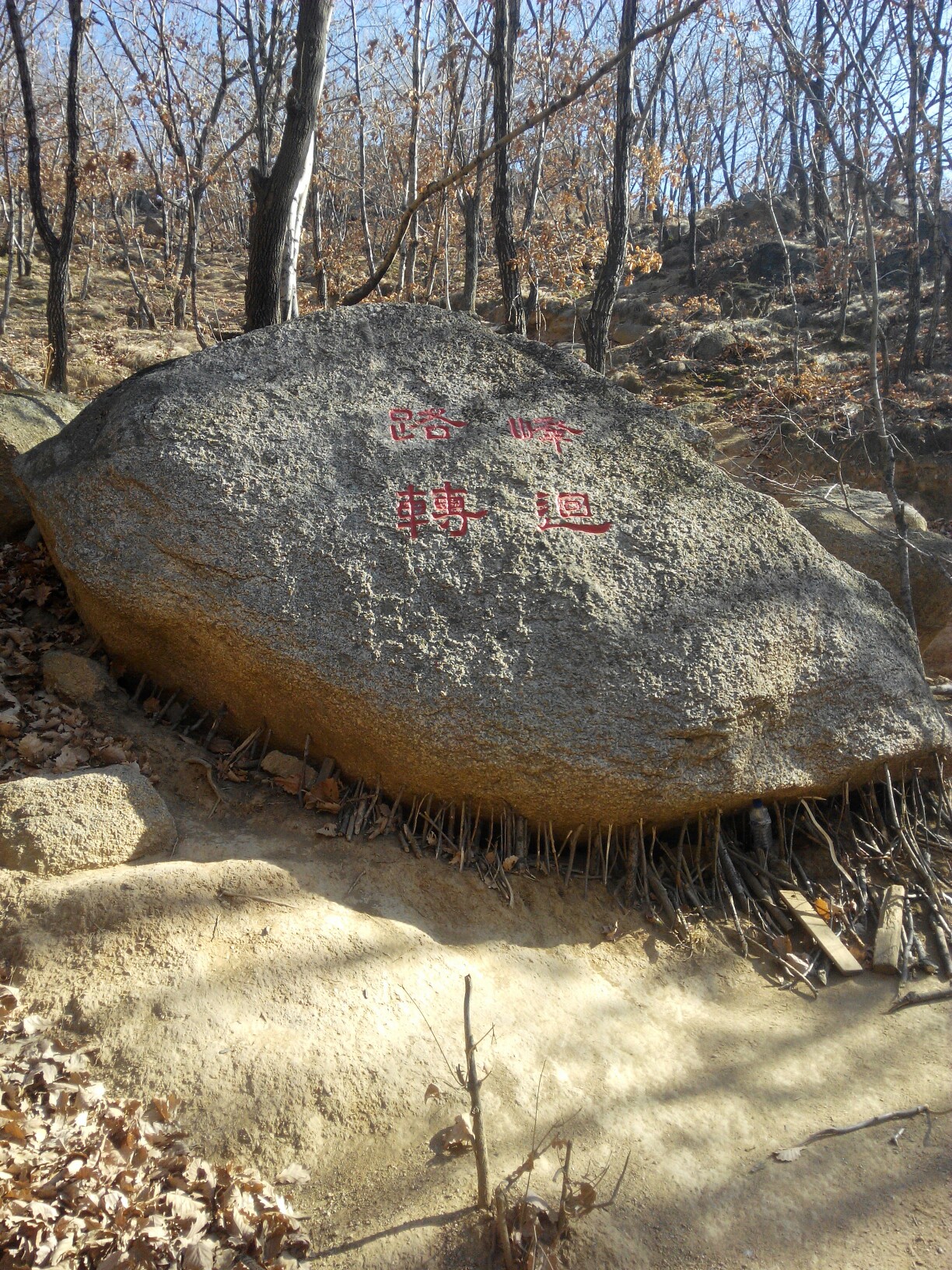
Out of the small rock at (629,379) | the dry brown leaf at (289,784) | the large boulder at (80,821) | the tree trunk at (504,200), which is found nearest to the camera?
the large boulder at (80,821)

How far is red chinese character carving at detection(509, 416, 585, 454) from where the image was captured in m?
4.36

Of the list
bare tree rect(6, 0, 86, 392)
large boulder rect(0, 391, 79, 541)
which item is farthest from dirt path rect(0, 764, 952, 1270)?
bare tree rect(6, 0, 86, 392)

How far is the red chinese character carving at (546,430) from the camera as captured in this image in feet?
14.3

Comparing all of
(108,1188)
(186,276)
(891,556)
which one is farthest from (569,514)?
(186,276)

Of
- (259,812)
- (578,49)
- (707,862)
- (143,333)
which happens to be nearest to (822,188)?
(578,49)

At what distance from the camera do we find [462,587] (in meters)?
3.84

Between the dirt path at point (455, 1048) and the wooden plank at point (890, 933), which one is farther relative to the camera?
the wooden plank at point (890, 933)

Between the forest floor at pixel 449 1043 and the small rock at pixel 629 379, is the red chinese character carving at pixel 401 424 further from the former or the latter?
the small rock at pixel 629 379

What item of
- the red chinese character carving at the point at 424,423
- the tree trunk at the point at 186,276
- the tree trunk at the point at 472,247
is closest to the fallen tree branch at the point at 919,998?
the red chinese character carving at the point at 424,423

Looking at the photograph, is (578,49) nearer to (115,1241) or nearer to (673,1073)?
(673,1073)

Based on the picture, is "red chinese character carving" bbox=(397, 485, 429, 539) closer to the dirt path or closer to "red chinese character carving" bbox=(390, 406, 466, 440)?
"red chinese character carving" bbox=(390, 406, 466, 440)

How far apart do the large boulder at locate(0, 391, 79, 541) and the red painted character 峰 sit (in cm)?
245

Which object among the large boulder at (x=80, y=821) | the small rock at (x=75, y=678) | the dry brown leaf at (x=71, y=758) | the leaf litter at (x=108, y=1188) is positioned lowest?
the leaf litter at (x=108, y=1188)

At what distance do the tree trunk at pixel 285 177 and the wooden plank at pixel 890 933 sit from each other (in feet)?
18.2
